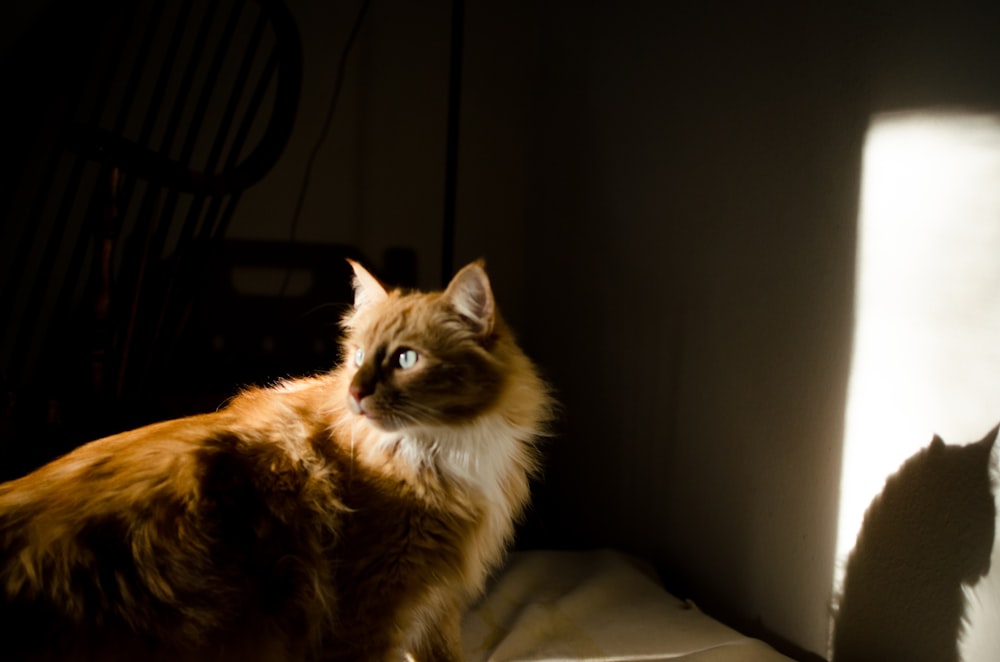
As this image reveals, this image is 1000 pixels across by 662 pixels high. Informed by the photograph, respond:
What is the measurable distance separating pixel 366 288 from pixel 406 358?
0.71ft

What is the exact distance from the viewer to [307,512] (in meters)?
0.95

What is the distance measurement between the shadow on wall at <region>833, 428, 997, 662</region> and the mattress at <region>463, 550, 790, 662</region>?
156 mm

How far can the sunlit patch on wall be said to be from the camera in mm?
A: 909

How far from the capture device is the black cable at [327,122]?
2006 millimetres

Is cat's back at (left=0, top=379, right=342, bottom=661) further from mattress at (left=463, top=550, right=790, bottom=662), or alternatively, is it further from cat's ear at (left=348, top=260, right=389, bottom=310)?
mattress at (left=463, top=550, right=790, bottom=662)

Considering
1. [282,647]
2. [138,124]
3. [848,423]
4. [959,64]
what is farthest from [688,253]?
[138,124]

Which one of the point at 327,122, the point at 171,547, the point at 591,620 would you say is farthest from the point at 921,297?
the point at 327,122

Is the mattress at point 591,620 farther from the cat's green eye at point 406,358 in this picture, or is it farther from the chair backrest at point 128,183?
the chair backrest at point 128,183

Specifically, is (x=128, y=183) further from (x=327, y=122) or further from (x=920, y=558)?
(x=920, y=558)

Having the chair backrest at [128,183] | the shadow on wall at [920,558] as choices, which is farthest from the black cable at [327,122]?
the shadow on wall at [920,558]

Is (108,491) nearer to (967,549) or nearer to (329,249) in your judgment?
(967,549)

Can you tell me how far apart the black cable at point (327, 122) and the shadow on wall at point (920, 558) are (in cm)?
155

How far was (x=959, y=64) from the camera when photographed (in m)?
0.93

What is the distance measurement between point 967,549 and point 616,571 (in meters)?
0.70
